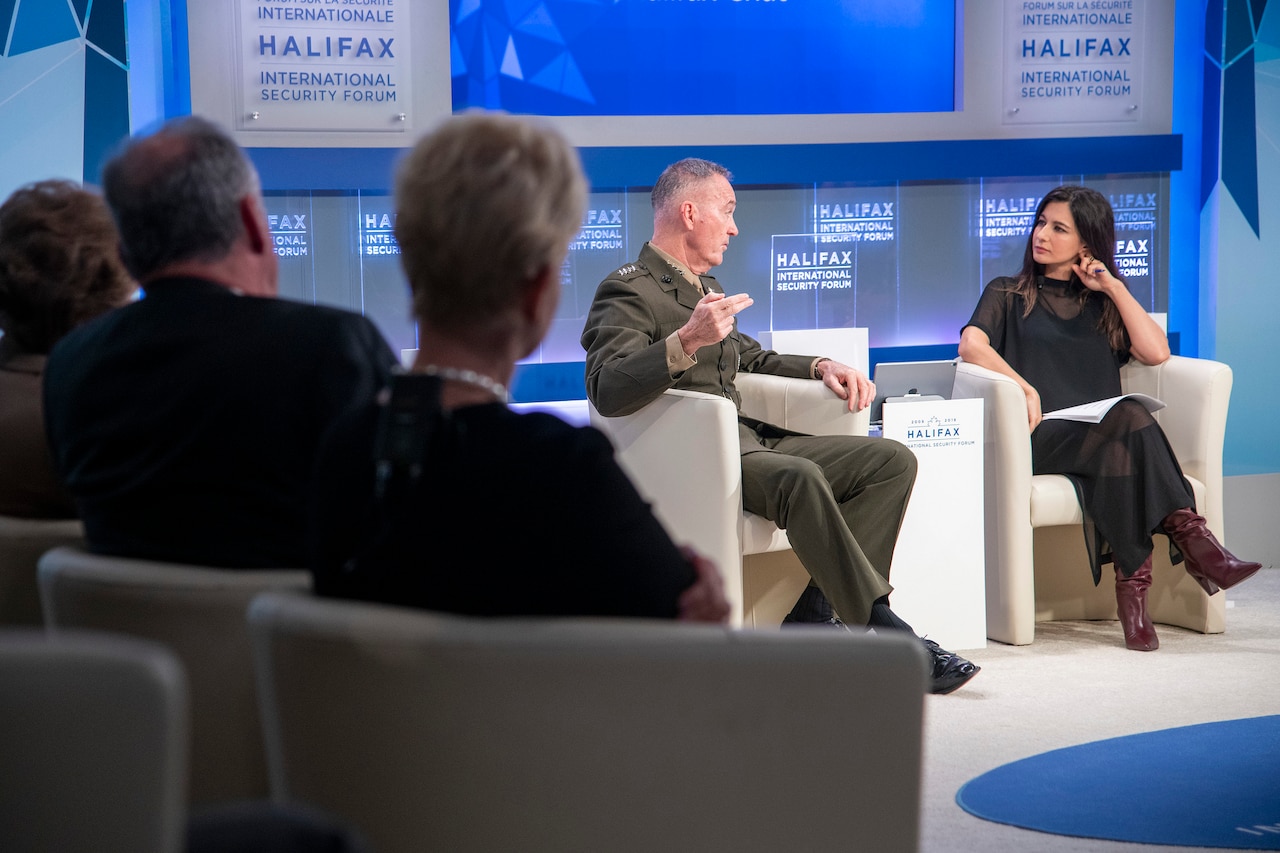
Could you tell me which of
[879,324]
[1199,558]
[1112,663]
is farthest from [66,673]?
[879,324]

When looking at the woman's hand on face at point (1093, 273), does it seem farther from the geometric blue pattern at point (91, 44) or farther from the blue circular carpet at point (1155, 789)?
the geometric blue pattern at point (91, 44)

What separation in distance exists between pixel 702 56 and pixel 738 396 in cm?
201

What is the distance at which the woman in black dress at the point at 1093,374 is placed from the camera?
13.6ft

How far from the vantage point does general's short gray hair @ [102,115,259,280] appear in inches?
66.1

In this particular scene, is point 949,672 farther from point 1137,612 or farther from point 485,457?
point 485,457

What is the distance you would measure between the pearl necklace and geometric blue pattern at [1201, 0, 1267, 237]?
501 cm

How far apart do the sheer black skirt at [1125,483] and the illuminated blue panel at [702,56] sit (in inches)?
80.2

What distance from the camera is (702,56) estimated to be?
5.52 meters

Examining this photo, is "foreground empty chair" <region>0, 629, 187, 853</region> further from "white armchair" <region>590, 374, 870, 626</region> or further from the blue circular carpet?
"white armchair" <region>590, 374, 870, 626</region>

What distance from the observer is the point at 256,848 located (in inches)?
36.3

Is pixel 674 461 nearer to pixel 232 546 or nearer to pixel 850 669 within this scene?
pixel 232 546

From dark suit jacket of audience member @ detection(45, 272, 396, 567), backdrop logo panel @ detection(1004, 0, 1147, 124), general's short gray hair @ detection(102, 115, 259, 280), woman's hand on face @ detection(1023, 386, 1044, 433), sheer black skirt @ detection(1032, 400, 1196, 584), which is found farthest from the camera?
backdrop logo panel @ detection(1004, 0, 1147, 124)

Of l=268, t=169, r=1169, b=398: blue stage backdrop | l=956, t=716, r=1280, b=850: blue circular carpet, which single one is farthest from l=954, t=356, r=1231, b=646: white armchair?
l=268, t=169, r=1169, b=398: blue stage backdrop

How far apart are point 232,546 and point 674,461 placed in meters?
2.29
